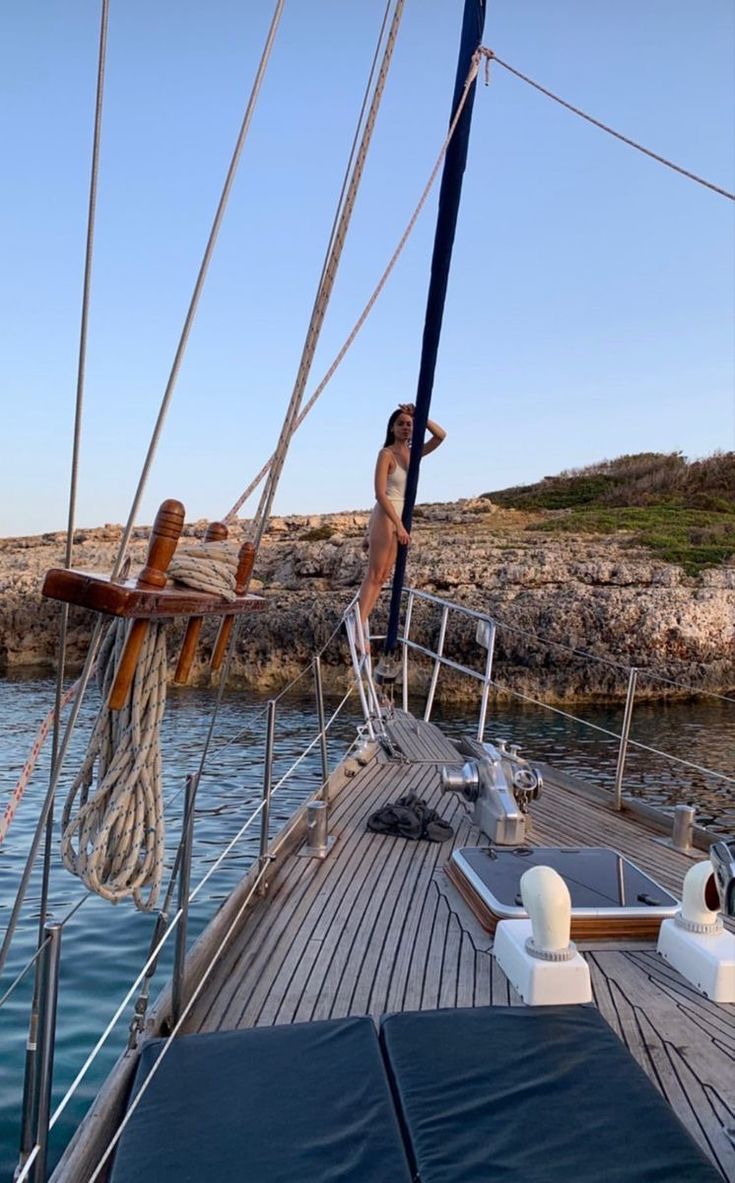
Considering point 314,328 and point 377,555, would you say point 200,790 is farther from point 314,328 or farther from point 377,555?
point 314,328

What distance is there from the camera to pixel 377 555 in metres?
7.38

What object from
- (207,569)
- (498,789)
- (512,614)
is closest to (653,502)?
(512,614)

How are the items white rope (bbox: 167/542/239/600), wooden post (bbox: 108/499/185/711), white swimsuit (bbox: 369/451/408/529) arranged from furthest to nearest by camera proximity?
white swimsuit (bbox: 369/451/408/529), white rope (bbox: 167/542/239/600), wooden post (bbox: 108/499/185/711)

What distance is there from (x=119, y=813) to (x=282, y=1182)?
1.01 m

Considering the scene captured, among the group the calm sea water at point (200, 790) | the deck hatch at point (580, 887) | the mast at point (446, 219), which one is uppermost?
the mast at point (446, 219)

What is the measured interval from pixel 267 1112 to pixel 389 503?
544cm

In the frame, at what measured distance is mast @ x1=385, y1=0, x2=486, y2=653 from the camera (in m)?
6.43

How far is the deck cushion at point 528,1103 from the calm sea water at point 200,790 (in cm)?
185

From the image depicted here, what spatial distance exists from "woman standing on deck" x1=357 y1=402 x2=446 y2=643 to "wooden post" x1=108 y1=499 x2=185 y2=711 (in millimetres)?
4993

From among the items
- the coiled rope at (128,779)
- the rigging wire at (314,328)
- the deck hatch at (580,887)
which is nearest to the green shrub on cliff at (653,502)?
the deck hatch at (580,887)

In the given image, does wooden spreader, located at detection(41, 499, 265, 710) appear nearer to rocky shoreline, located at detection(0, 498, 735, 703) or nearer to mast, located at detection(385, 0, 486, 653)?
mast, located at detection(385, 0, 486, 653)

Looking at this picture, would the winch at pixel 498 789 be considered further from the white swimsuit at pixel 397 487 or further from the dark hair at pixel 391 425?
the dark hair at pixel 391 425

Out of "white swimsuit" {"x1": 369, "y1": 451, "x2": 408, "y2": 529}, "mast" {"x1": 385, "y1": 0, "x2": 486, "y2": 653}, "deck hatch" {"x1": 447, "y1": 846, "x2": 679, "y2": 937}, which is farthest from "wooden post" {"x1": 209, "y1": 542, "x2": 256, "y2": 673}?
"white swimsuit" {"x1": 369, "y1": 451, "x2": 408, "y2": 529}

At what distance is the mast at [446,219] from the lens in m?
6.43
